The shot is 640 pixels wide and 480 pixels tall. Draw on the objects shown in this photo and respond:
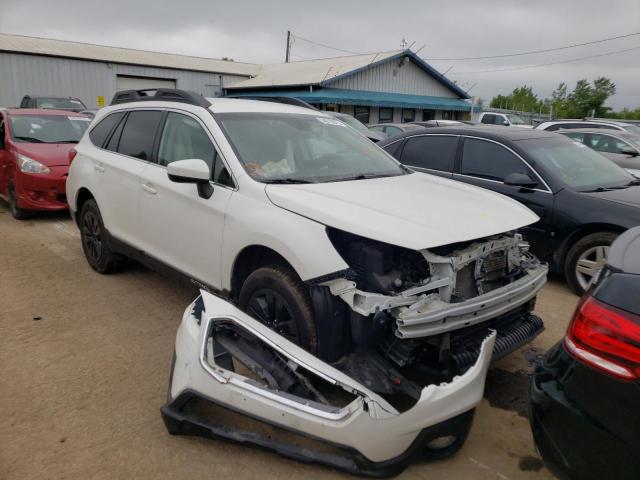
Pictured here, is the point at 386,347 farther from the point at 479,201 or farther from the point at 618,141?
the point at 618,141

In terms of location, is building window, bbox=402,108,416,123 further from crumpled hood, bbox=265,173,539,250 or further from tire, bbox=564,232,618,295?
crumpled hood, bbox=265,173,539,250

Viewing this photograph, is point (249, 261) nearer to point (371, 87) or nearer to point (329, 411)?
point (329, 411)

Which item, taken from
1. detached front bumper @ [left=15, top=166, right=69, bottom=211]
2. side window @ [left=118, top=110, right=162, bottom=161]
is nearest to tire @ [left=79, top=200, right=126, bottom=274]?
side window @ [left=118, top=110, right=162, bottom=161]

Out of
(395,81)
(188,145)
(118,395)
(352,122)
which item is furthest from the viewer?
(395,81)

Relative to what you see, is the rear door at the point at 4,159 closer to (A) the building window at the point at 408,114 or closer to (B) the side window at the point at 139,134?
(B) the side window at the point at 139,134

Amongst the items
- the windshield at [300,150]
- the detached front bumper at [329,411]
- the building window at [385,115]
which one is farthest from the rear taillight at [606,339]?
the building window at [385,115]

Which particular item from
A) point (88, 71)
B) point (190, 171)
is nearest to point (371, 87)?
point (88, 71)

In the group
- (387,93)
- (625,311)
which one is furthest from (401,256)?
(387,93)

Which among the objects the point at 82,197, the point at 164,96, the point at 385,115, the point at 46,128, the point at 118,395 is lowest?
the point at 118,395

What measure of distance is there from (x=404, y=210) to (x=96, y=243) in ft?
11.9

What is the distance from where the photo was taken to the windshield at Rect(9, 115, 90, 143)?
319 inches

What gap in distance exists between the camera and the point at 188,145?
12.8ft

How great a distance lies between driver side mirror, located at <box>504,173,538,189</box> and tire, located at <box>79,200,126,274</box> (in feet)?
13.2

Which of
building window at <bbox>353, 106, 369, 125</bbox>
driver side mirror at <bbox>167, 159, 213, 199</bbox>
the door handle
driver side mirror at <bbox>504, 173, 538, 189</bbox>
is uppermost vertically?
building window at <bbox>353, 106, 369, 125</bbox>
